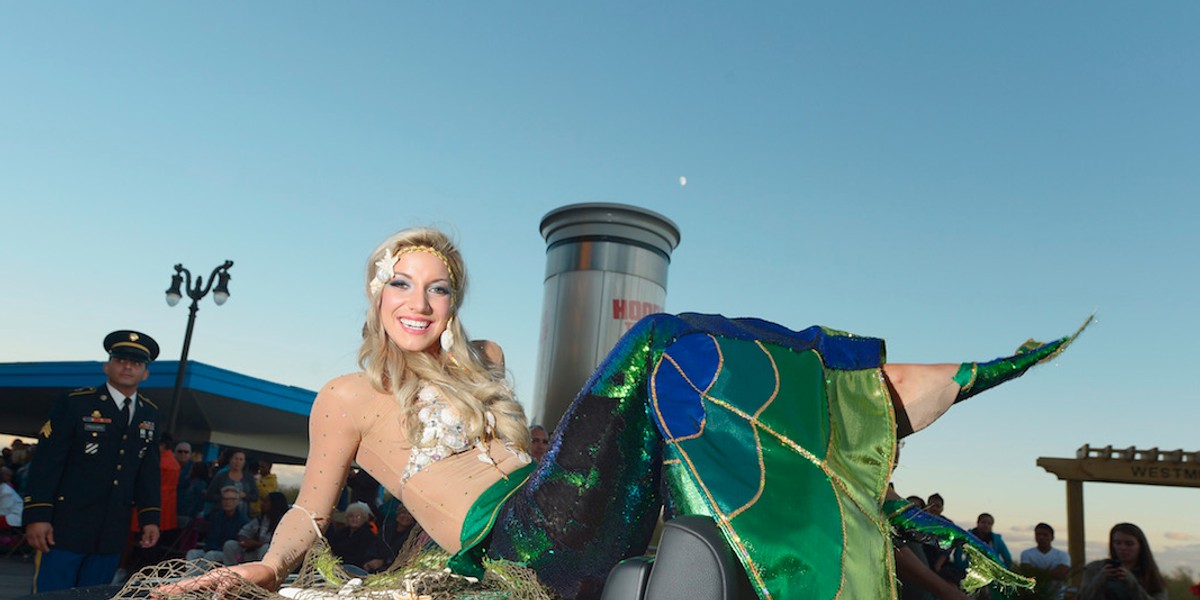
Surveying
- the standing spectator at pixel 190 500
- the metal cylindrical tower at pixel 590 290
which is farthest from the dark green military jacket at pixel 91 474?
the metal cylindrical tower at pixel 590 290

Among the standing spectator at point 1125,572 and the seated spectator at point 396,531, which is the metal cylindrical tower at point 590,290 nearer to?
the seated spectator at point 396,531

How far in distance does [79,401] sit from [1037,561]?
7926mm

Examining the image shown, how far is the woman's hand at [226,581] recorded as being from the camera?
1.64 metres

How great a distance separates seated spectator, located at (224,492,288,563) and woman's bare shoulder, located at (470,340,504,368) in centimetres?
518

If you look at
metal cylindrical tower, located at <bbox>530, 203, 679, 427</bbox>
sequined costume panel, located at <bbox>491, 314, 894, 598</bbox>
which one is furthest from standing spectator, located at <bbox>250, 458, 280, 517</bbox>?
sequined costume panel, located at <bbox>491, 314, 894, 598</bbox>

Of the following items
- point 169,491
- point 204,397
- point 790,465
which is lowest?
point 169,491

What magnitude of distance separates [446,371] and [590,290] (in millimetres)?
7764

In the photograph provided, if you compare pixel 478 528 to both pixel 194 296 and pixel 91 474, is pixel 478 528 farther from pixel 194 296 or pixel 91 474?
pixel 194 296

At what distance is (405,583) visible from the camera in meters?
1.85

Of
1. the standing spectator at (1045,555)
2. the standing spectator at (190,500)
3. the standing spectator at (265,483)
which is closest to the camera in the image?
the standing spectator at (1045,555)

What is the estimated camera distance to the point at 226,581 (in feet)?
5.68

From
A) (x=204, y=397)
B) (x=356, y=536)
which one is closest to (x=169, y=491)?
(x=356, y=536)

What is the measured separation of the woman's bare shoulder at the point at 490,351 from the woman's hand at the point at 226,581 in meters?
0.88

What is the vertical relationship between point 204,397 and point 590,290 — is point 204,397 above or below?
below
